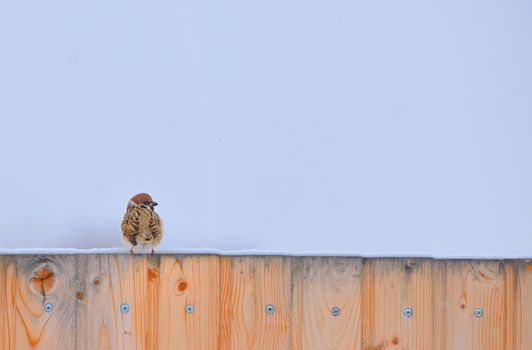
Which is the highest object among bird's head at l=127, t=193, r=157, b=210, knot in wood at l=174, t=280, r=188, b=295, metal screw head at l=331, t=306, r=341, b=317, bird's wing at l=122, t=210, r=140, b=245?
bird's head at l=127, t=193, r=157, b=210

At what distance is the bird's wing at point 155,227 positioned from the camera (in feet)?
14.6

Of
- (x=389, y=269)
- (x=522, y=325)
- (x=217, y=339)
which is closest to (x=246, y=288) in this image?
(x=217, y=339)

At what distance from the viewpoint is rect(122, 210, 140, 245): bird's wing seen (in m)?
4.44

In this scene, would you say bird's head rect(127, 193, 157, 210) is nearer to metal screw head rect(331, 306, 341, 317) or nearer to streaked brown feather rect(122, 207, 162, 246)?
streaked brown feather rect(122, 207, 162, 246)

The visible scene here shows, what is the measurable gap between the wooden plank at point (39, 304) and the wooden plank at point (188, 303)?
0.27m

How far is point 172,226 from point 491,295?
1941 centimetres

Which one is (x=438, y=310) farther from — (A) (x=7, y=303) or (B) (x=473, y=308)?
(A) (x=7, y=303)

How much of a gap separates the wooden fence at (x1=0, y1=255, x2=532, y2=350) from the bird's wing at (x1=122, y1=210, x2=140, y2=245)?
1.75m

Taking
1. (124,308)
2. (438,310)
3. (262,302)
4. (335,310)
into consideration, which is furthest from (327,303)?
(124,308)

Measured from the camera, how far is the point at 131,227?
447cm

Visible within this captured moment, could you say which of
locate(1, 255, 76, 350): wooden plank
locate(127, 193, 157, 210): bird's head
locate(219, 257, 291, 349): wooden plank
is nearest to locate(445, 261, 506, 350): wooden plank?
locate(219, 257, 291, 349): wooden plank

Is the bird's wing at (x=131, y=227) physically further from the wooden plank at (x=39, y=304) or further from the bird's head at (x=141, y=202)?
the wooden plank at (x=39, y=304)

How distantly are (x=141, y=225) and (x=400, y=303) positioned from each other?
204 centimetres

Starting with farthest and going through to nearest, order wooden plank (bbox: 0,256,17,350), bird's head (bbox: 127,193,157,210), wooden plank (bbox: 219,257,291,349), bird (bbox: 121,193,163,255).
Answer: bird's head (bbox: 127,193,157,210)
bird (bbox: 121,193,163,255)
wooden plank (bbox: 219,257,291,349)
wooden plank (bbox: 0,256,17,350)
